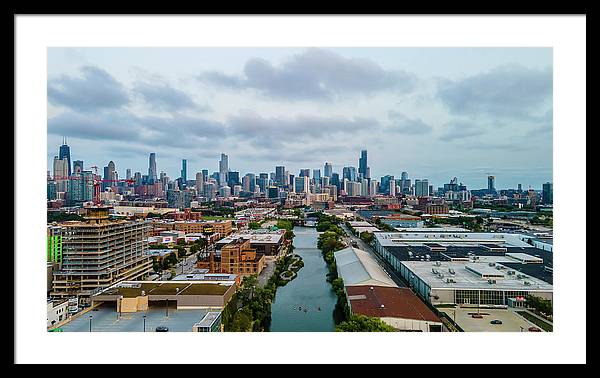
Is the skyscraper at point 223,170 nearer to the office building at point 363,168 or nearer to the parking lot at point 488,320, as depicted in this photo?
the office building at point 363,168

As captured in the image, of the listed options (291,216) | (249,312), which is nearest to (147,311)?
(249,312)

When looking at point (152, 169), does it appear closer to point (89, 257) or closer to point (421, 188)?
point (89, 257)

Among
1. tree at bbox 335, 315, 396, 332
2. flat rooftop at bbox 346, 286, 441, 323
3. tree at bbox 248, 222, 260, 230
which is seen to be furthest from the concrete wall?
tree at bbox 248, 222, 260, 230

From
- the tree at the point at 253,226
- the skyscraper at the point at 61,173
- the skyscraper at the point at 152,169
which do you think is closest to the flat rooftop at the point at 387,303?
the skyscraper at the point at 61,173

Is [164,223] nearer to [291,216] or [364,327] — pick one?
[291,216]

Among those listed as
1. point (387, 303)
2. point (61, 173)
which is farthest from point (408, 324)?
point (61, 173)

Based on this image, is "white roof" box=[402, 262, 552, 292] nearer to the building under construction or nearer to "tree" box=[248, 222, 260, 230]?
the building under construction
